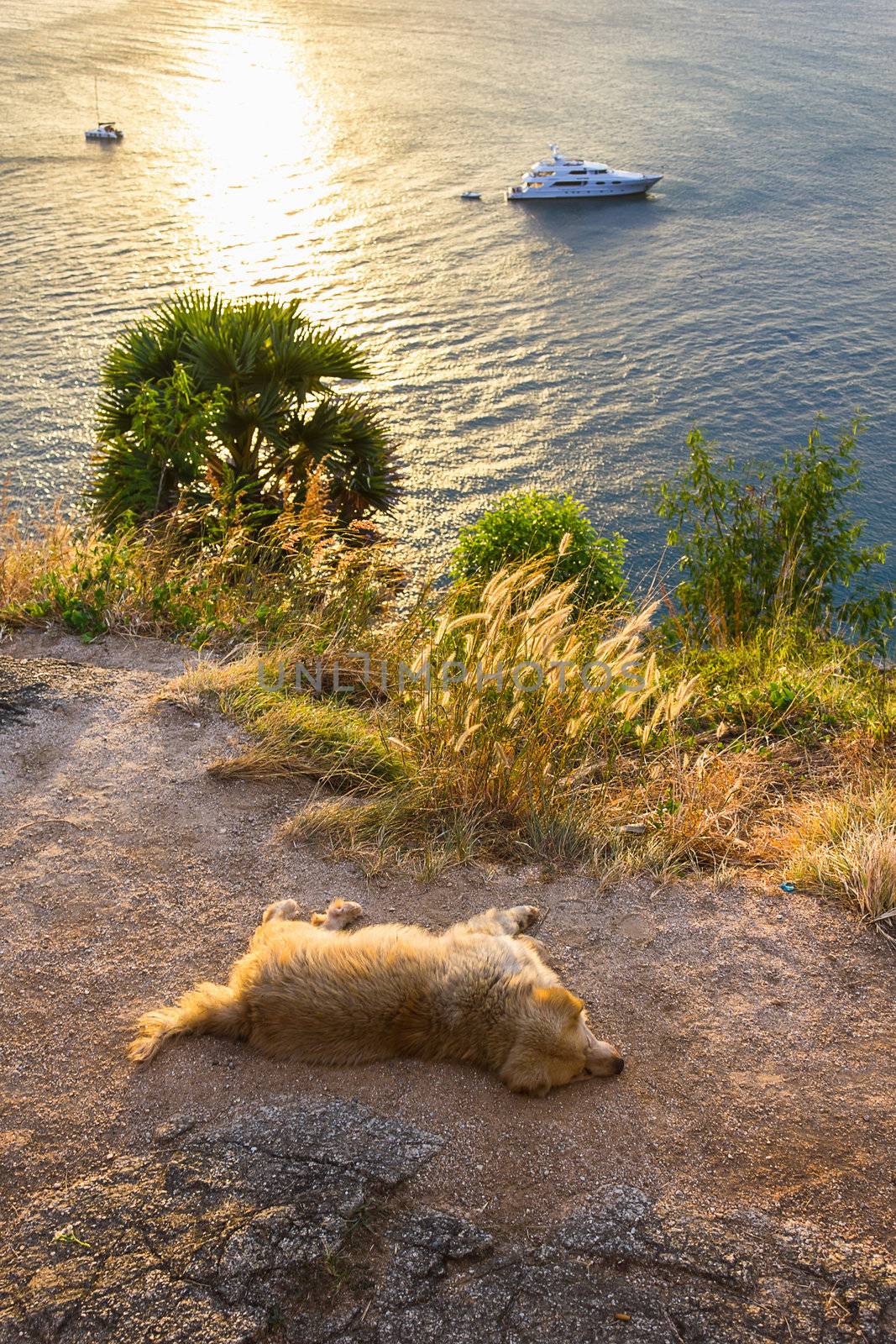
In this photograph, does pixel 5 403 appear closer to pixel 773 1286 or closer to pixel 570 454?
pixel 570 454

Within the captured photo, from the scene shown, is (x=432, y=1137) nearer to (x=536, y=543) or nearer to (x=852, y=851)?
(x=852, y=851)

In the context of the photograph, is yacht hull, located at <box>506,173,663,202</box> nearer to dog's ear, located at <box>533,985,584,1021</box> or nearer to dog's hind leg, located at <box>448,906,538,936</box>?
dog's hind leg, located at <box>448,906,538,936</box>

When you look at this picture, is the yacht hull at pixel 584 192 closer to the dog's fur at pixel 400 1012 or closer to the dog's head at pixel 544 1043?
the dog's fur at pixel 400 1012

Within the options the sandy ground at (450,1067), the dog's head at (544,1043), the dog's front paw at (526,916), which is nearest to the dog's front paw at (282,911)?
the sandy ground at (450,1067)

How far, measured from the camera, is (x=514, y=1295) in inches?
124

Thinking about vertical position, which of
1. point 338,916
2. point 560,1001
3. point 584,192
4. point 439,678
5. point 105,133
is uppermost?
point 105,133

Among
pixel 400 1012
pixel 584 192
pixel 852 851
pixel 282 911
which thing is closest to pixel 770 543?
pixel 852 851

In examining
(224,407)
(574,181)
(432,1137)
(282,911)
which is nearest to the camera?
(432,1137)

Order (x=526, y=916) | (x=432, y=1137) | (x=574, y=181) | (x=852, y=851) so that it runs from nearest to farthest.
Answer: (x=432, y=1137) < (x=526, y=916) < (x=852, y=851) < (x=574, y=181)

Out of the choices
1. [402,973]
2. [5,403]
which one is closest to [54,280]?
[5,403]

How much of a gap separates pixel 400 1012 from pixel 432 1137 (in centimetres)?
45

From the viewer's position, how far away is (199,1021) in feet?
13.1

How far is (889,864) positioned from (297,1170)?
3.21m

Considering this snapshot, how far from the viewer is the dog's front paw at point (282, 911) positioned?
4621mm
